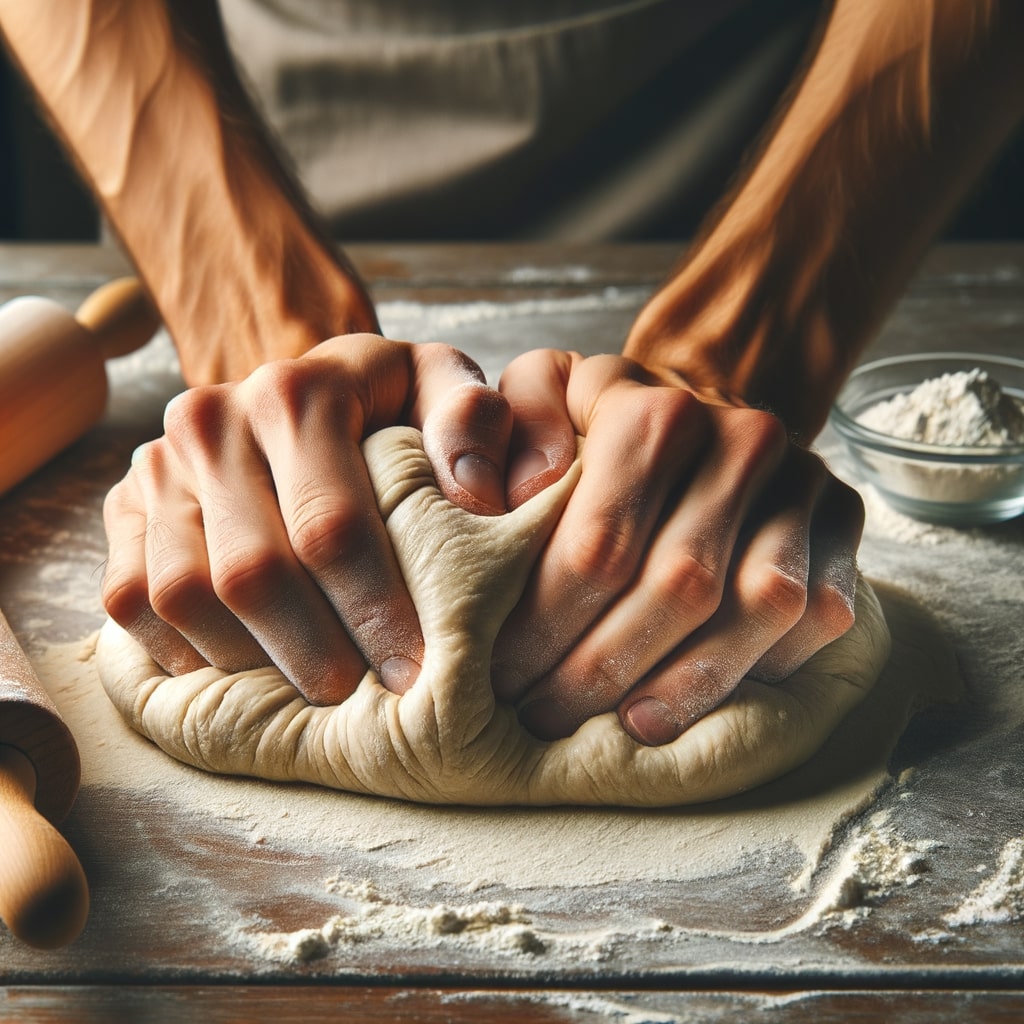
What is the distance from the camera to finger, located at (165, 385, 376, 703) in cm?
93

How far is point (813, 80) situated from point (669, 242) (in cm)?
88

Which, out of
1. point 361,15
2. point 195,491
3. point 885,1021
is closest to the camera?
point 885,1021

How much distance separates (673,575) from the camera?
0.92 meters

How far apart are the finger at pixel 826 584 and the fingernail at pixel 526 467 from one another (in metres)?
0.27

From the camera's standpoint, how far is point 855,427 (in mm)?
1389

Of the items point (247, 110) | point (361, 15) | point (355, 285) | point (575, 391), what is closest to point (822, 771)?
point (575, 391)

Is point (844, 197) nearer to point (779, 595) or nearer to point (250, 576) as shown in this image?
point (779, 595)

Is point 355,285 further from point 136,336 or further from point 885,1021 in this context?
point 885,1021

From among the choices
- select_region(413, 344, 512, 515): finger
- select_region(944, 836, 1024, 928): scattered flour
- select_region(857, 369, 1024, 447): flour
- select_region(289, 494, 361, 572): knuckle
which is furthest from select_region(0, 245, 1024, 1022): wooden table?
select_region(413, 344, 512, 515): finger

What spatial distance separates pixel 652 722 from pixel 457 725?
18cm

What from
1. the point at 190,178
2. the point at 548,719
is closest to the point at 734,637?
the point at 548,719

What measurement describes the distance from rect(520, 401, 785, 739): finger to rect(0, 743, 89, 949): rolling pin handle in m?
0.41

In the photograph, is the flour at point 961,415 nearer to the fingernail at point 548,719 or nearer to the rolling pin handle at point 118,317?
the fingernail at point 548,719

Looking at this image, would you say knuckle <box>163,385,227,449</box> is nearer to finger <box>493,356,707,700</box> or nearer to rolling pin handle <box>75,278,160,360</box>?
finger <box>493,356,707,700</box>
